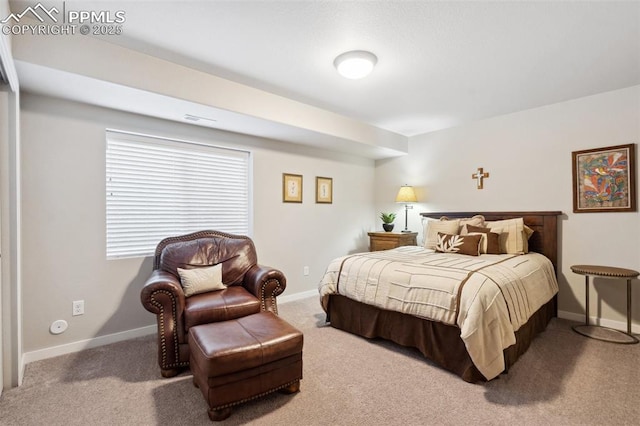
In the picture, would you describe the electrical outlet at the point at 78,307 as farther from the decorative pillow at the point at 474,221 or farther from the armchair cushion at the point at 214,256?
the decorative pillow at the point at 474,221

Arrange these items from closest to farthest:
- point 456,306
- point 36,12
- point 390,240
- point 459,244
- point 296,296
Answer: point 36,12 < point 456,306 < point 459,244 < point 296,296 < point 390,240

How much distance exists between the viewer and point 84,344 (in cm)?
266

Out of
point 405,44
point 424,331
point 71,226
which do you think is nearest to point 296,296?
point 424,331

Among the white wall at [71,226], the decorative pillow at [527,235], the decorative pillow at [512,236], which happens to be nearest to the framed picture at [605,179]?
the decorative pillow at [527,235]

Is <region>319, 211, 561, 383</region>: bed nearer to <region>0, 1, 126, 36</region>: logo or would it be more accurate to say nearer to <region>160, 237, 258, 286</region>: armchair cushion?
<region>160, 237, 258, 286</region>: armchair cushion

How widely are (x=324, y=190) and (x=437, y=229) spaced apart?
1686mm

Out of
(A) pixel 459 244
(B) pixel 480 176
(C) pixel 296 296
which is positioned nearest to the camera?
(A) pixel 459 244

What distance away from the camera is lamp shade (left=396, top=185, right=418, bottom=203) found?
461 cm

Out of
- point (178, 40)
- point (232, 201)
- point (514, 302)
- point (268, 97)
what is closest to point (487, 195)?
point (514, 302)

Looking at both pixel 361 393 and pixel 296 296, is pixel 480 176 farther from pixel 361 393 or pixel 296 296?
pixel 361 393

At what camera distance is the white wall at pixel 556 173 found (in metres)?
3.08

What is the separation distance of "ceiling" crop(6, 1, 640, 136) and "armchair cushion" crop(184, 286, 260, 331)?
197cm

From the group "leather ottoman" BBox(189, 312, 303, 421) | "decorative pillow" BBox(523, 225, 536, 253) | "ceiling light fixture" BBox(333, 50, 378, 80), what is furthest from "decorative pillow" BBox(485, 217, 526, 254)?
"leather ottoman" BBox(189, 312, 303, 421)

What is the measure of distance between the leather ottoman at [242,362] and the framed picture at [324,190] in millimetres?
2659
